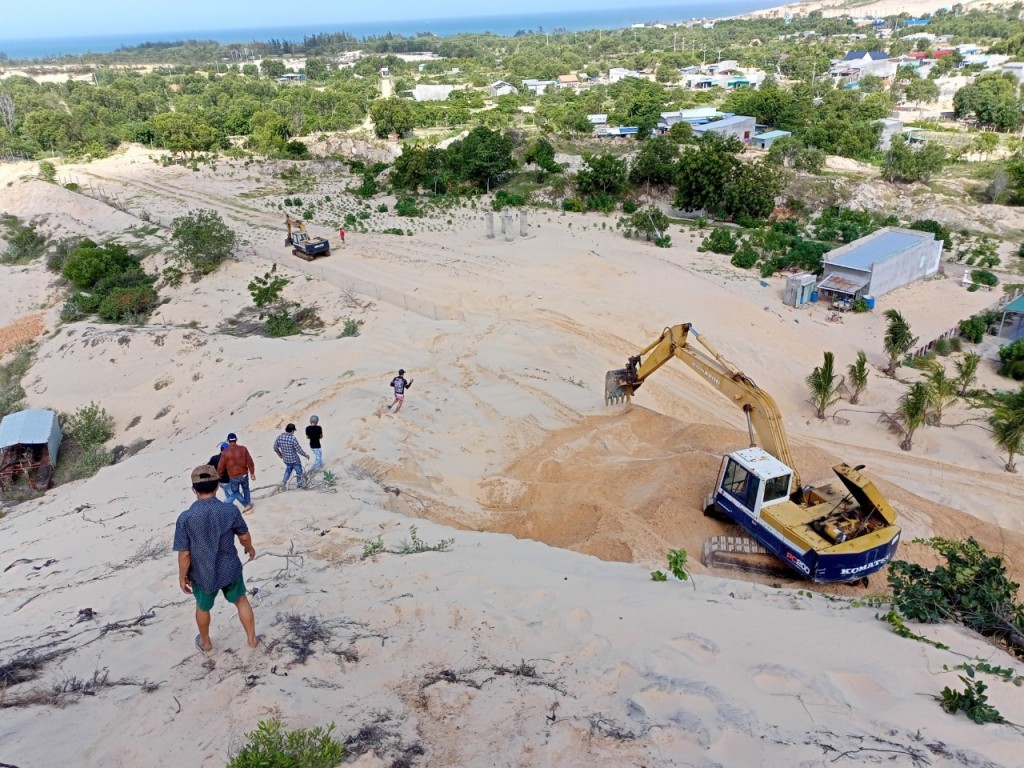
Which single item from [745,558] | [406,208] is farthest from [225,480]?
[406,208]

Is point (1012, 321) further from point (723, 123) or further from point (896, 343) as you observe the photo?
point (723, 123)

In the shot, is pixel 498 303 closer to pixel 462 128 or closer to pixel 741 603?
pixel 741 603

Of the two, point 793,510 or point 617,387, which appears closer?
Result: point 793,510

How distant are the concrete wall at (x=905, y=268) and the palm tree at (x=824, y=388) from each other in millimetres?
9452

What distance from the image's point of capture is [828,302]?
81.8ft

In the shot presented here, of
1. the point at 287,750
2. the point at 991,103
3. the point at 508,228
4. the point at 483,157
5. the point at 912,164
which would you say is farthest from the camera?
the point at 991,103

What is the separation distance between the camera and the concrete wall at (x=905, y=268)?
24.7 meters

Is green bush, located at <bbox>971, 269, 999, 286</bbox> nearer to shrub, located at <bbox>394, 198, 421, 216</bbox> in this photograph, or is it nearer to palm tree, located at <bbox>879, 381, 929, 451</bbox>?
palm tree, located at <bbox>879, 381, 929, 451</bbox>

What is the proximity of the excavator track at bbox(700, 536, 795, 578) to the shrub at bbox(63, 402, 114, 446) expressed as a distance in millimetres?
15466

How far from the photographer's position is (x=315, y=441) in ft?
36.4

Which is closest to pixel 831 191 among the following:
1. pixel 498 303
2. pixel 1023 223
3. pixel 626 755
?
pixel 1023 223

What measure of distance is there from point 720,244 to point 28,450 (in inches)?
1045

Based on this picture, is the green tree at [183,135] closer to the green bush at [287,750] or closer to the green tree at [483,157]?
the green tree at [483,157]

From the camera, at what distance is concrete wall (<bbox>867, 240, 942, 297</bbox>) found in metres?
24.7
